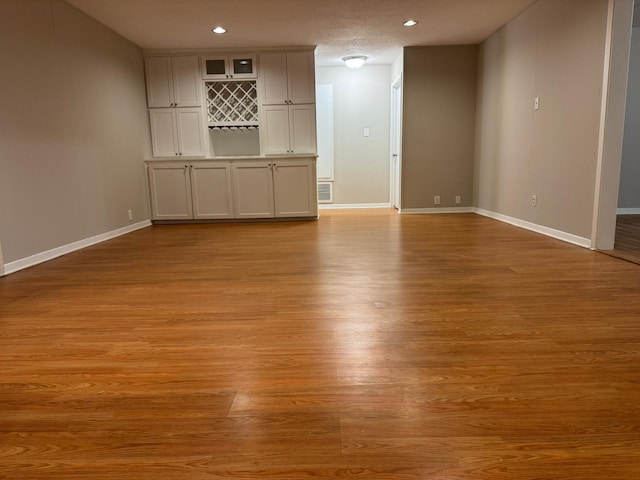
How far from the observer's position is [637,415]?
1.11 metres

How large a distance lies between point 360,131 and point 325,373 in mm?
6027

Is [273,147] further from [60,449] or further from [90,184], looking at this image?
[60,449]

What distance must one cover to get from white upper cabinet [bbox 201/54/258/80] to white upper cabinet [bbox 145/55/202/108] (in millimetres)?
139

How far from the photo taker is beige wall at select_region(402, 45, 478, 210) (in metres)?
5.69

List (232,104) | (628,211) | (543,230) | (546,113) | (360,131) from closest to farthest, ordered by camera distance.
Answer: (546,113) → (543,230) → (628,211) → (232,104) → (360,131)

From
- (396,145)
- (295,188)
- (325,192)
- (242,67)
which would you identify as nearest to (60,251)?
(295,188)

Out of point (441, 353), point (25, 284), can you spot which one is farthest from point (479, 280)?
point (25, 284)

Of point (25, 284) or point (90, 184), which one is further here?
point (90, 184)

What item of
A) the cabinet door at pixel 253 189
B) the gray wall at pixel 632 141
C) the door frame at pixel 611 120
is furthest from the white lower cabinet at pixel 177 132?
the gray wall at pixel 632 141

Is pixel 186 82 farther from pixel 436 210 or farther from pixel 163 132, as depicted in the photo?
pixel 436 210

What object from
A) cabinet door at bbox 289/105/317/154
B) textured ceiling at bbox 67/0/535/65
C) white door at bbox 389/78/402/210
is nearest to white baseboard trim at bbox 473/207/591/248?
white door at bbox 389/78/402/210

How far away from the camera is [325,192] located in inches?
277

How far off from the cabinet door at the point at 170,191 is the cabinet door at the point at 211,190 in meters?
0.10

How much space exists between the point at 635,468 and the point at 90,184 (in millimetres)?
4451
